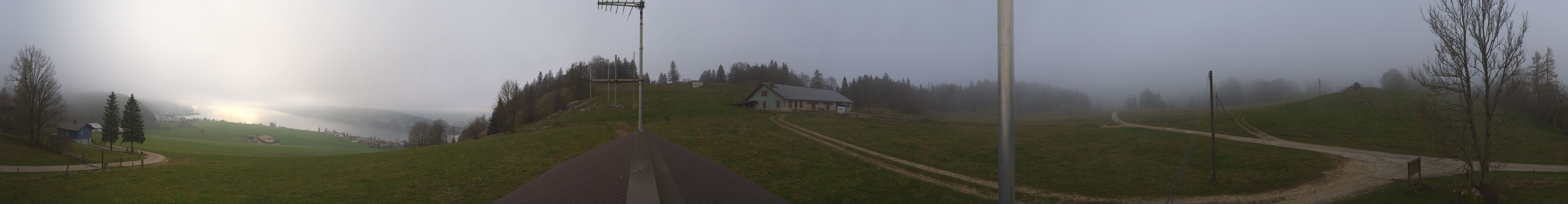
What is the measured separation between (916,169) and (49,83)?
115ft

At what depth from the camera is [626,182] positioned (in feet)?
10.1

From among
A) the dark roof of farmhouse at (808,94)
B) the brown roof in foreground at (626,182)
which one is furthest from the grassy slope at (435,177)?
the dark roof of farmhouse at (808,94)

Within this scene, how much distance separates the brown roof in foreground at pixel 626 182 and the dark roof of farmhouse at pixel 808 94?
27083 mm

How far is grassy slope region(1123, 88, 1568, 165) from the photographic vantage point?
16891 mm

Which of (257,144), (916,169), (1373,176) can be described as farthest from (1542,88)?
(257,144)

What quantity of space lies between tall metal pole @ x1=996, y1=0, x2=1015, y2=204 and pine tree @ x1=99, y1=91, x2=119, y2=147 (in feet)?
119

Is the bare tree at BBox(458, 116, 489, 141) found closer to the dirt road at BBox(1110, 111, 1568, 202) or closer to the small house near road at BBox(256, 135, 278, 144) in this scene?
the small house near road at BBox(256, 135, 278, 144)

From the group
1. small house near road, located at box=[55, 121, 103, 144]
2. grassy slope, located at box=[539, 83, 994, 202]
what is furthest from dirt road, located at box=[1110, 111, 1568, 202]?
small house near road, located at box=[55, 121, 103, 144]

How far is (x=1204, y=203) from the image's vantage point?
34.5ft

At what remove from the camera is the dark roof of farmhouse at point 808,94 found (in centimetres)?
3288

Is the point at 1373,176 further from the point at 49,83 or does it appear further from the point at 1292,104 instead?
the point at 49,83

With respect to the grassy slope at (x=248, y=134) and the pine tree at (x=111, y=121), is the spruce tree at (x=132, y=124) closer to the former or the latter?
the pine tree at (x=111, y=121)

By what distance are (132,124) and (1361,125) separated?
60.8 metres

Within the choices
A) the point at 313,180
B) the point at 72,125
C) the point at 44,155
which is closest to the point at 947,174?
the point at 313,180
